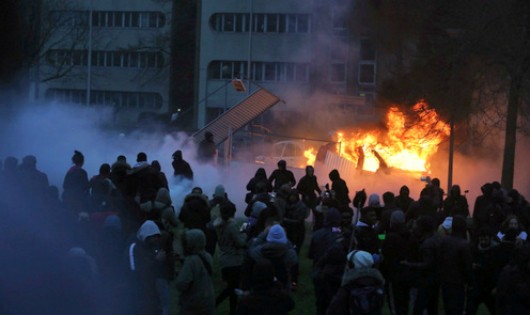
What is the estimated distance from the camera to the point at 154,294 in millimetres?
9453

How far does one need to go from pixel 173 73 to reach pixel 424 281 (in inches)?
1860

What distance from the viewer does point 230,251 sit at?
1086 cm

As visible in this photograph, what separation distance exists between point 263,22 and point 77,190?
36327 millimetres

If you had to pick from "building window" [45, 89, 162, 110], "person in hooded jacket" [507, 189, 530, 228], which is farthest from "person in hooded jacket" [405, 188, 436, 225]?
"building window" [45, 89, 162, 110]

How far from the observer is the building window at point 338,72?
43125 mm

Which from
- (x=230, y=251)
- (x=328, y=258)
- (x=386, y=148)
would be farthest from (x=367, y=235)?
(x=386, y=148)

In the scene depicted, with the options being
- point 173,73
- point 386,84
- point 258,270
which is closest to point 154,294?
point 258,270

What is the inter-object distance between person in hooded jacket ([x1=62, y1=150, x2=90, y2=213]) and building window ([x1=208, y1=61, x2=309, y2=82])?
3089cm

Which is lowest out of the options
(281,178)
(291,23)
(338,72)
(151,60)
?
(281,178)

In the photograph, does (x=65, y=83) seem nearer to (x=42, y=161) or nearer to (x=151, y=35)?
(x=151, y=35)

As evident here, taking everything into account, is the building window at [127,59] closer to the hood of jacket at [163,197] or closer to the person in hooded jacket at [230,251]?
the hood of jacket at [163,197]

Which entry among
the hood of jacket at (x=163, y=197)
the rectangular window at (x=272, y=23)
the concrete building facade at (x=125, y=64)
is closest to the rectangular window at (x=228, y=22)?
the rectangular window at (x=272, y=23)

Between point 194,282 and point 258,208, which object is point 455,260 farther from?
point 194,282

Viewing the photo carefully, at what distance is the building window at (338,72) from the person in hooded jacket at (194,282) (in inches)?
1370
